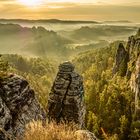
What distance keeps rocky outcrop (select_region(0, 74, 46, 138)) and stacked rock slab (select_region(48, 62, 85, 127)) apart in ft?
49.8

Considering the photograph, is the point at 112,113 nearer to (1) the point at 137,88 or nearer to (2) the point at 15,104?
(1) the point at 137,88

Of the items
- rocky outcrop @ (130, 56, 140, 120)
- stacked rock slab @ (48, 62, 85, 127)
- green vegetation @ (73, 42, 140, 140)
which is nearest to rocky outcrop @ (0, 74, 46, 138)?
stacked rock slab @ (48, 62, 85, 127)

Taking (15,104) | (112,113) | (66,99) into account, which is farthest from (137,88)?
(15,104)

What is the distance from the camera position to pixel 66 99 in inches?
2264

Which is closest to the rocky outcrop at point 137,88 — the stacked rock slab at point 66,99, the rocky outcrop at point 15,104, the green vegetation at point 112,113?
the green vegetation at point 112,113

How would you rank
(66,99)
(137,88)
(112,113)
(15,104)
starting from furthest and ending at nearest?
(112,113)
(137,88)
(66,99)
(15,104)

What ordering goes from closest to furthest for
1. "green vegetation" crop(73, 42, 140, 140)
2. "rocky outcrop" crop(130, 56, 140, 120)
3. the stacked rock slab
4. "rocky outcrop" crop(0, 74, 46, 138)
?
1. "rocky outcrop" crop(0, 74, 46, 138)
2. the stacked rock slab
3. "green vegetation" crop(73, 42, 140, 140)
4. "rocky outcrop" crop(130, 56, 140, 120)

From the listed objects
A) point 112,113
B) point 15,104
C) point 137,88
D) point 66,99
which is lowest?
point 112,113

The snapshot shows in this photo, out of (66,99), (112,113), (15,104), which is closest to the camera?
(15,104)

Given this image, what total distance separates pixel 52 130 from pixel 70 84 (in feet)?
96.8

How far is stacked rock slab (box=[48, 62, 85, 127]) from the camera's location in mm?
57469

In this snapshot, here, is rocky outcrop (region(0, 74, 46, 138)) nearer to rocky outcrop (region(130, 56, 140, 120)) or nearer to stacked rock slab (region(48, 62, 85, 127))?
stacked rock slab (region(48, 62, 85, 127))

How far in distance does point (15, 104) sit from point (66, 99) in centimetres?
1900

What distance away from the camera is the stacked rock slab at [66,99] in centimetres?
5747
